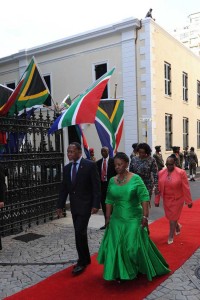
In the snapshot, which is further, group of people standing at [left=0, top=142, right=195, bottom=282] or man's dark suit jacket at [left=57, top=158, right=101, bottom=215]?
man's dark suit jacket at [left=57, top=158, right=101, bottom=215]

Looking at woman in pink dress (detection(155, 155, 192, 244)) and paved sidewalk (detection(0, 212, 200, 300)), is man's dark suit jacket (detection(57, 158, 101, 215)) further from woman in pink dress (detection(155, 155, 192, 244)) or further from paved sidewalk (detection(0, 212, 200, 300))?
woman in pink dress (detection(155, 155, 192, 244))

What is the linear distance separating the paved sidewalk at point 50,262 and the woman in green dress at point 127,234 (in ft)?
1.03

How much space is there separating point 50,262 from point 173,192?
2.49 m

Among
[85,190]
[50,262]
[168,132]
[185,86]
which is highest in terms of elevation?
[185,86]

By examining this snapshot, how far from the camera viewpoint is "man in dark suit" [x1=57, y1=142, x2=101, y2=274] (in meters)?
4.64

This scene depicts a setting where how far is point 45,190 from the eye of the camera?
25.7ft

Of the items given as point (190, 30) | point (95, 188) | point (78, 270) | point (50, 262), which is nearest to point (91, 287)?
point (78, 270)

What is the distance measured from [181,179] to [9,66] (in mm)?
18185

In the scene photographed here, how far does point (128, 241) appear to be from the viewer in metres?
4.11

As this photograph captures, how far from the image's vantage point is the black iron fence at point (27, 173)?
692 centimetres

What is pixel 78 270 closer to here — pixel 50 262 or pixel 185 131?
pixel 50 262

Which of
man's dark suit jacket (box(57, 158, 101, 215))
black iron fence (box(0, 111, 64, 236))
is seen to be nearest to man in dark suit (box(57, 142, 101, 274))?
man's dark suit jacket (box(57, 158, 101, 215))

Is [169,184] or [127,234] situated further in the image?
[169,184]

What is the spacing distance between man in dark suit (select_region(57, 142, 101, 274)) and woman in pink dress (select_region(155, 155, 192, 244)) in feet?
6.29
